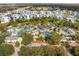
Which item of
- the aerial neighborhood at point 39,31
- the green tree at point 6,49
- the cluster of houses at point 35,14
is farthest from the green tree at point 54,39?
the green tree at point 6,49

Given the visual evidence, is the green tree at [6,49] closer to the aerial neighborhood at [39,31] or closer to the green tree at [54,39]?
the aerial neighborhood at [39,31]

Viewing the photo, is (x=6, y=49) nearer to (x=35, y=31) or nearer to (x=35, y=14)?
(x=35, y=31)

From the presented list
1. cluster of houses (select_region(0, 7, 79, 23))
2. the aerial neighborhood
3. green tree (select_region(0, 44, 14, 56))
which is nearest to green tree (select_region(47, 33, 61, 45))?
the aerial neighborhood

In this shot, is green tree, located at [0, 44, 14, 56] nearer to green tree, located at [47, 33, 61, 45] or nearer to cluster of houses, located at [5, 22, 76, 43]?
cluster of houses, located at [5, 22, 76, 43]

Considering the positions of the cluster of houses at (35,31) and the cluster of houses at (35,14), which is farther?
the cluster of houses at (35,14)

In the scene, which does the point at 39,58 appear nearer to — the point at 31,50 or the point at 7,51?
the point at 31,50

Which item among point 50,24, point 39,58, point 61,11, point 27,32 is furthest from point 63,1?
point 39,58

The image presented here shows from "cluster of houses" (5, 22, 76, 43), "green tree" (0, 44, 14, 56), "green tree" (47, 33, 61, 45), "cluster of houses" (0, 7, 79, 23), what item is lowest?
"green tree" (0, 44, 14, 56)

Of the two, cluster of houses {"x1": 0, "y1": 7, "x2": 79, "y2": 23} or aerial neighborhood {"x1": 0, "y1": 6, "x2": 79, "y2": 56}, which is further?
cluster of houses {"x1": 0, "y1": 7, "x2": 79, "y2": 23}
